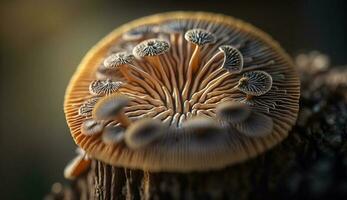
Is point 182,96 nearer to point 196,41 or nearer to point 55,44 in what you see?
point 196,41

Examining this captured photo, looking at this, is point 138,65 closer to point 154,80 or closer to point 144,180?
point 154,80

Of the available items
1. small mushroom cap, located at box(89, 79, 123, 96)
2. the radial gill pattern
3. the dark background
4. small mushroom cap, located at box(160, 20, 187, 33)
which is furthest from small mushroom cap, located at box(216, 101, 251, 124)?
the dark background

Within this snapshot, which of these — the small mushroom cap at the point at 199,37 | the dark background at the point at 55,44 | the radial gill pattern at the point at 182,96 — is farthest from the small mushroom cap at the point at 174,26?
the dark background at the point at 55,44

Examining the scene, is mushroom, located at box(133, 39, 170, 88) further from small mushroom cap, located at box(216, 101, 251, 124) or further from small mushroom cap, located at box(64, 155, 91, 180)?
small mushroom cap, located at box(64, 155, 91, 180)

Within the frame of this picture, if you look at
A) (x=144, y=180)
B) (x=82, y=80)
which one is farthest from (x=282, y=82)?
(x=82, y=80)

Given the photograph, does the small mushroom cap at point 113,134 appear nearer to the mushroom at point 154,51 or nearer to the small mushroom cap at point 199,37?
the mushroom at point 154,51
